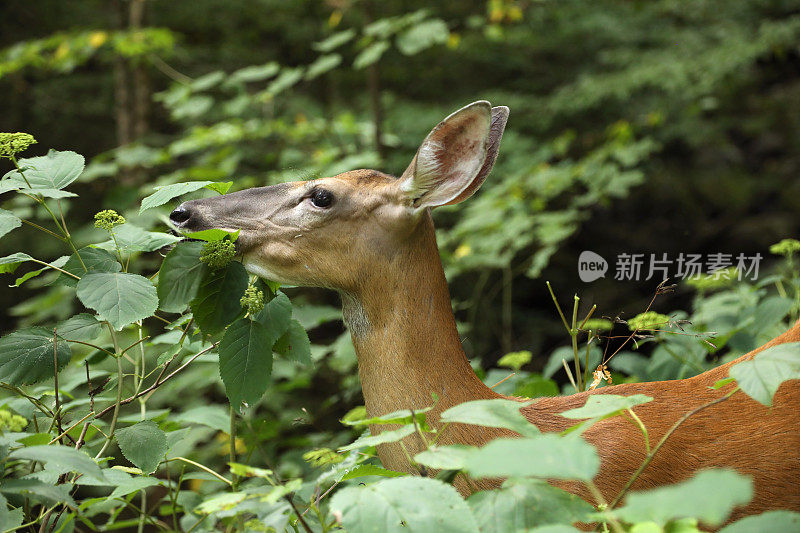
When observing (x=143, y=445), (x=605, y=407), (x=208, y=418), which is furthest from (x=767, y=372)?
(x=208, y=418)

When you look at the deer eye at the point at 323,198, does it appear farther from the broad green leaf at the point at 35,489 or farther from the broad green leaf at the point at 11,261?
the broad green leaf at the point at 35,489

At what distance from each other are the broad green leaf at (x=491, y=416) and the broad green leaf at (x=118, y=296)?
0.82 metres

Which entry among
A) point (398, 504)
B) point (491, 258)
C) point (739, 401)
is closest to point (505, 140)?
point (491, 258)

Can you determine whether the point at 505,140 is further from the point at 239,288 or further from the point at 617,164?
the point at 239,288

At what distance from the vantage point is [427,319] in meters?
2.16

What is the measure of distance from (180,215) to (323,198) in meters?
0.44

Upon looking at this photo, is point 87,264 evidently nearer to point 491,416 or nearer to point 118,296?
point 118,296

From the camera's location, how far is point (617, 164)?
559cm

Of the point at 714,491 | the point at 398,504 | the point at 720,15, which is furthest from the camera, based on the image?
the point at 720,15

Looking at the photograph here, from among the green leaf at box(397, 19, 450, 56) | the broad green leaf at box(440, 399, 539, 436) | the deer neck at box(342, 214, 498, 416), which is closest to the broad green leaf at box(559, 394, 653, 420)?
the broad green leaf at box(440, 399, 539, 436)

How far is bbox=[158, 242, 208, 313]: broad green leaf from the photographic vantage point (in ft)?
6.13

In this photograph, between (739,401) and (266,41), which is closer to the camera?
(739,401)

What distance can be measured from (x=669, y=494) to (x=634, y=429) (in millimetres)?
1189

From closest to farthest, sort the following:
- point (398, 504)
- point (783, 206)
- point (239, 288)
→ point (398, 504), point (239, 288), point (783, 206)
